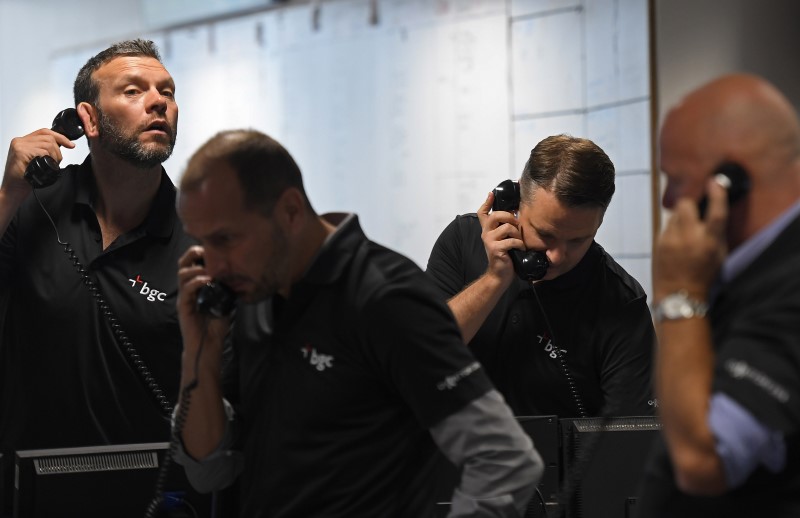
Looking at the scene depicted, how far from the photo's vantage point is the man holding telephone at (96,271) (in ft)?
7.77

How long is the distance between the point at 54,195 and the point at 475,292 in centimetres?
109

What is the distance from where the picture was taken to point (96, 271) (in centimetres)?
243

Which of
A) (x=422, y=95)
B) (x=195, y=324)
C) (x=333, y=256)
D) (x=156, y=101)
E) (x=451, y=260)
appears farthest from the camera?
(x=422, y=95)

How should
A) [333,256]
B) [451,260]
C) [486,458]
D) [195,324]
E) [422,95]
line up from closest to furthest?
[486,458] → [333,256] → [195,324] → [451,260] → [422,95]

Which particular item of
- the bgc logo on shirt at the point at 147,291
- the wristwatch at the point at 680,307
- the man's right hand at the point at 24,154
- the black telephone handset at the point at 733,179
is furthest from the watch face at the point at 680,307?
the man's right hand at the point at 24,154

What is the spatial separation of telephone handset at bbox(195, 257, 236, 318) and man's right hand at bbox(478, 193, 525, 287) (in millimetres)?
916

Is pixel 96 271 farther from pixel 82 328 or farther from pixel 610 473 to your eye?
pixel 610 473

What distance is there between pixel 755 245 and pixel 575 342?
123 centimetres

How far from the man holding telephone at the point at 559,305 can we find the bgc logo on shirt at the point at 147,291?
0.69 metres

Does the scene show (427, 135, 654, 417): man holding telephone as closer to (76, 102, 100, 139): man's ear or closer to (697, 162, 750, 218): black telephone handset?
(76, 102, 100, 139): man's ear

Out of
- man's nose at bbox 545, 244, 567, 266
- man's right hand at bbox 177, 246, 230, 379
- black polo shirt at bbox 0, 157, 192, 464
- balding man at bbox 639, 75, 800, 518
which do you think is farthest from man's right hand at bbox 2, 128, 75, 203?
balding man at bbox 639, 75, 800, 518

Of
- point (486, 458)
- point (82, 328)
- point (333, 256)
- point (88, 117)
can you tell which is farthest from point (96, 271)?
point (486, 458)

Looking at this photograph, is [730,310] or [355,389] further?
[355,389]

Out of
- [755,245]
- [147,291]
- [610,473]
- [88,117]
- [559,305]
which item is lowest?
[610,473]
